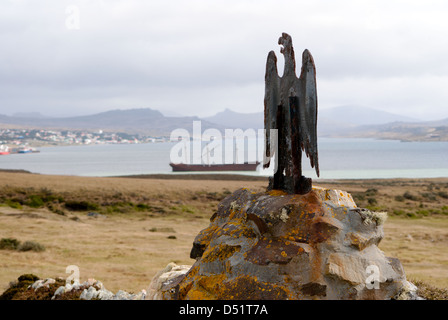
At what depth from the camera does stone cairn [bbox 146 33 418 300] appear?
4.97 meters

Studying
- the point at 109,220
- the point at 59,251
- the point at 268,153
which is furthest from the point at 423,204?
the point at 268,153

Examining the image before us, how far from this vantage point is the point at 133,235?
20.9 metres

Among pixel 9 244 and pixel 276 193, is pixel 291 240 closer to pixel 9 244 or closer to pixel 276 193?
pixel 276 193

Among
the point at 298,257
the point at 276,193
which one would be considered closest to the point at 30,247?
the point at 276,193

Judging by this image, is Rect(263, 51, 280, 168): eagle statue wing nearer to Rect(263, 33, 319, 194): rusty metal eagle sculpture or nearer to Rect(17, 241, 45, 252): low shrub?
Rect(263, 33, 319, 194): rusty metal eagle sculpture

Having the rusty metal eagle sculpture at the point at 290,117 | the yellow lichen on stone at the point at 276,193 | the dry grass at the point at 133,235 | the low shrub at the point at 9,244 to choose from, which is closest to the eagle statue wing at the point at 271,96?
the rusty metal eagle sculpture at the point at 290,117

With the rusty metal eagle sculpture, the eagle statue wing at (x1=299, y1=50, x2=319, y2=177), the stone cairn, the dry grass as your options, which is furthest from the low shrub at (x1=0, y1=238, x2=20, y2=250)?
the eagle statue wing at (x1=299, y1=50, x2=319, y2=177)

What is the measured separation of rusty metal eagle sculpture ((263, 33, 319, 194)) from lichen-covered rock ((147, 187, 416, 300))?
1.28 ft

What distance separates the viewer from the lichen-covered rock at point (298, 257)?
4.94 m

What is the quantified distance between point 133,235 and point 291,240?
1678 centimetres

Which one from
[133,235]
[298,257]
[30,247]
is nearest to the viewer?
[298,257]

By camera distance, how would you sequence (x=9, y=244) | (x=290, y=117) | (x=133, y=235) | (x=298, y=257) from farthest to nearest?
1. (x=133, y=235)
2. (x=9, y=244)
3. (x=290, y=117)
4. (x=298, y=257)
